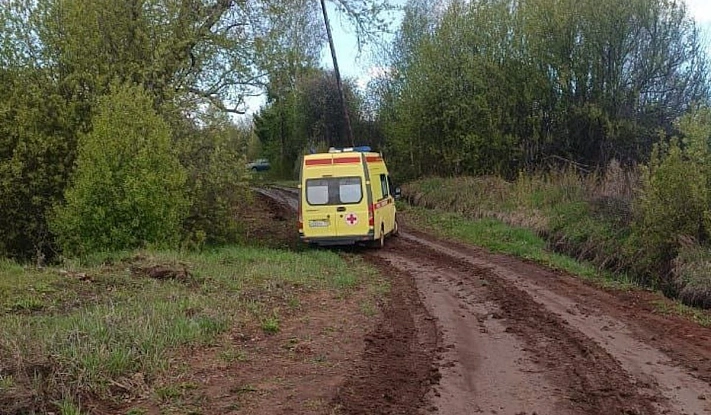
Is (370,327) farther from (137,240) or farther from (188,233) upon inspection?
(188,233)

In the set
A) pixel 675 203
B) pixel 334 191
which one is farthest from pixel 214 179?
pixel 675 203

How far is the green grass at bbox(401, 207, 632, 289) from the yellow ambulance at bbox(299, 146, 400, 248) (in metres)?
3.27

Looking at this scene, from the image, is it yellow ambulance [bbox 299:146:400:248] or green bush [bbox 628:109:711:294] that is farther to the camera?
yellow ambulance [bbox 299:146:400:248]

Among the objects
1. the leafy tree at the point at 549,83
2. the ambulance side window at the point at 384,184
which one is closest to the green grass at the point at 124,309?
the ambulance side window at the point at 384,184

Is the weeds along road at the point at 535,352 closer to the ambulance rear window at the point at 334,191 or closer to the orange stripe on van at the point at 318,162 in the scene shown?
the ambulance rear window at the point at 334,191

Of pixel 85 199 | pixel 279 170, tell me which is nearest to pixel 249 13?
pixel 85 199

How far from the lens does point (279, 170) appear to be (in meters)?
51.8

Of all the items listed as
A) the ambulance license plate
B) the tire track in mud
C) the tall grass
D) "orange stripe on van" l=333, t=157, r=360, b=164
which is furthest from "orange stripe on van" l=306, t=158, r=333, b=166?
the tire track in mud

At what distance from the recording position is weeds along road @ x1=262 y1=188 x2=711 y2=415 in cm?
608

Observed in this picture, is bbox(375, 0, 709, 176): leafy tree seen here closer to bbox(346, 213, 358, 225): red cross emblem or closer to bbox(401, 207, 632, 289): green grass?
bbox(401, 207, 632, 289): green grass

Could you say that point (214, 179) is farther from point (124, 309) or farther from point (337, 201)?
point (124, 309)

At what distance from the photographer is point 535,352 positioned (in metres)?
7.77

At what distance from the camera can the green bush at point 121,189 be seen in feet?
50.3

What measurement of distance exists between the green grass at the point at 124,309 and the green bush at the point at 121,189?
1.73 meters
